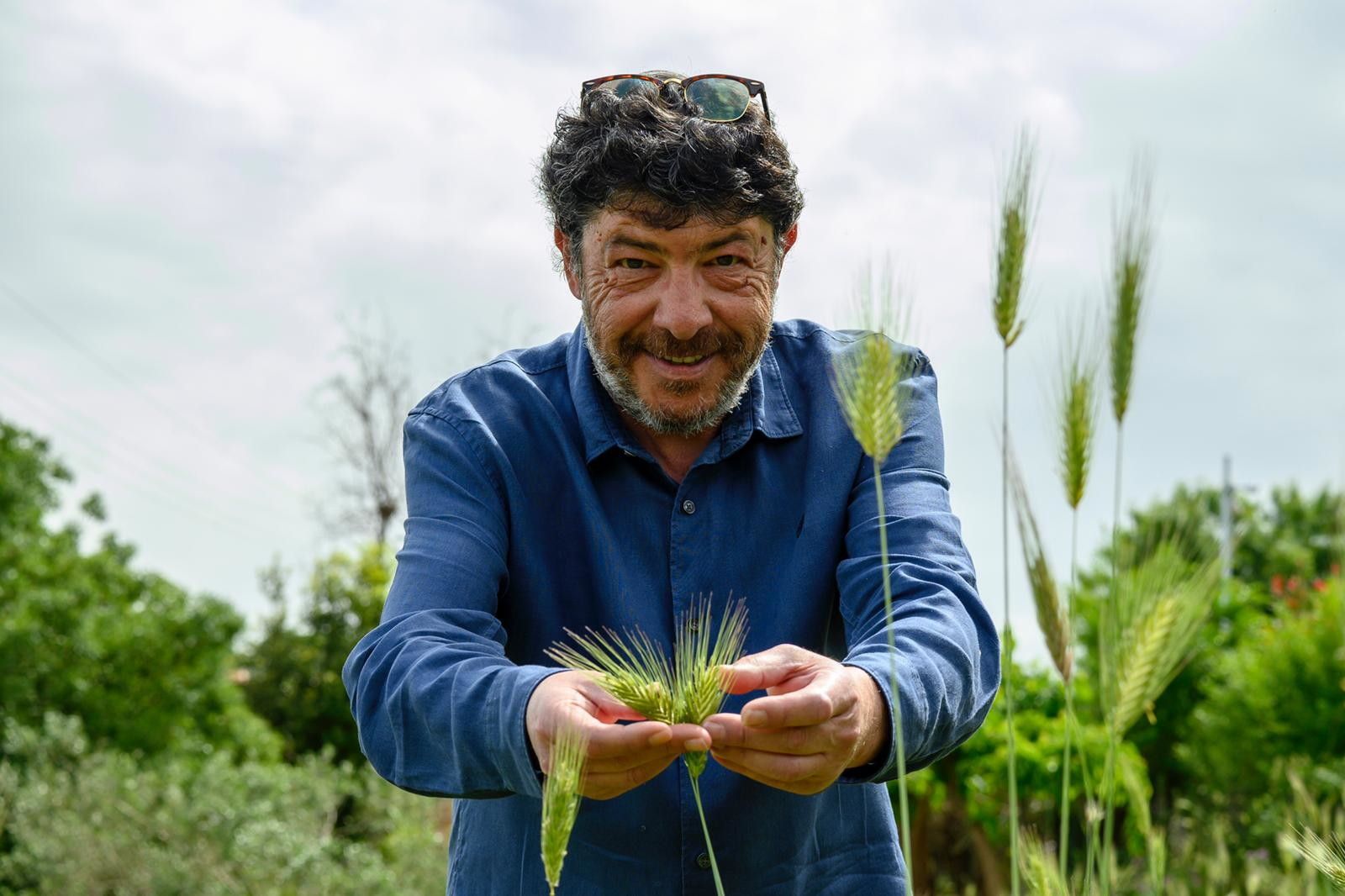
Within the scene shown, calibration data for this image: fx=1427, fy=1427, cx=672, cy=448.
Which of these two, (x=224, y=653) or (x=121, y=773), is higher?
(x=224, y=653)

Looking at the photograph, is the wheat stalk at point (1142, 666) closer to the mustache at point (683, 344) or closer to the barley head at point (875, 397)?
the barley head at point (875, 397)

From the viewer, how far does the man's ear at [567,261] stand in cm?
260

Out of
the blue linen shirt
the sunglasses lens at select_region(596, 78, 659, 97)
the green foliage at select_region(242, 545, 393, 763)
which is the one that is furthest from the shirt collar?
the green foliage at select_region(242, 545, 393, 763)

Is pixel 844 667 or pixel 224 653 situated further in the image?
pixel 224 653

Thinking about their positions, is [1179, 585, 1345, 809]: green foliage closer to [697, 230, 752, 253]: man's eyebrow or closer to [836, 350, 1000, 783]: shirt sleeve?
[836, 350, 1000, 783]: shirt sleeve

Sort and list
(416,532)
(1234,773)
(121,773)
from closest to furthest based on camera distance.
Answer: (416,532) → (1234,773) → (121,773)

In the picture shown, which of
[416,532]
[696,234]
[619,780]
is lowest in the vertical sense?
[619,780]

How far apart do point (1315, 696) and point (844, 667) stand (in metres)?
9.07

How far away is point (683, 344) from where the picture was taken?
2.39 metres

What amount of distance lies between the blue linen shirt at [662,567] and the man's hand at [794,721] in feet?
1.20

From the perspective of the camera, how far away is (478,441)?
242cm

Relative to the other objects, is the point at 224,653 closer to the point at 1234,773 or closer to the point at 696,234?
the point at 1234,773

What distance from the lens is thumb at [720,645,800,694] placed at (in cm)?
159

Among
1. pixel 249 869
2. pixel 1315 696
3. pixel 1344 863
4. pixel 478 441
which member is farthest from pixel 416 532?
pixel 1315 696
